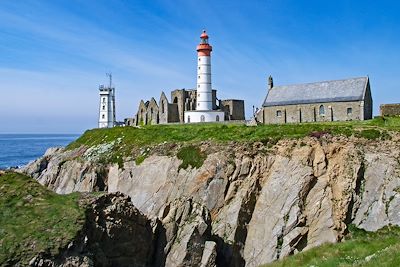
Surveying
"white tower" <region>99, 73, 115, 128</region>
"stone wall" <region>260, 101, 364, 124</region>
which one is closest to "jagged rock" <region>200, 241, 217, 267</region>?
"stone wall" <region>260, 101, 364, 124</region>

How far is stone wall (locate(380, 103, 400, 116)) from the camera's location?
48172mm

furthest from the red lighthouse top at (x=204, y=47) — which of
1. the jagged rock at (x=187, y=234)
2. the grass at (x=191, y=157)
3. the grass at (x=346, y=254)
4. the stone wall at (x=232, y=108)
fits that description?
the grass at (x=346, y=254)

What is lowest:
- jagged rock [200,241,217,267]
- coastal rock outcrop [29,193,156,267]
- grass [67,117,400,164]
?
jagged rock [200,241,217,267]

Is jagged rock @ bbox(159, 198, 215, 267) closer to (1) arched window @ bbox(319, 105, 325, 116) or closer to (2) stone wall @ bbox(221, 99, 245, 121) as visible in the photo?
(1) arched window @ bbox(319, 105, 325, 116)

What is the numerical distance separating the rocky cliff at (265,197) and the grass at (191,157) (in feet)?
1.54

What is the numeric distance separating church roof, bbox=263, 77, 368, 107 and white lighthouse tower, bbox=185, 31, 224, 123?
12.0 metres

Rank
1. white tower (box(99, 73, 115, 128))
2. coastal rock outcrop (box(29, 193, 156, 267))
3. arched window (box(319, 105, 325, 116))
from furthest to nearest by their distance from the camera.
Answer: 1. white tower (box(99, 73, 115, 128))
2. arched window (box(319, 105, 325, 116))
3. coastal rock outcrop (box(29, 193, 156, 267))

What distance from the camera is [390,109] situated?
48594 millimetres

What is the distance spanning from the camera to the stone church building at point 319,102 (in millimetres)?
51438

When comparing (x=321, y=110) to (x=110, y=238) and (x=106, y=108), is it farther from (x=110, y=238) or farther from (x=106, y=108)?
(x=106, y=108)

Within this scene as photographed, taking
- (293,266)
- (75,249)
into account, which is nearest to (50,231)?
(75,249)

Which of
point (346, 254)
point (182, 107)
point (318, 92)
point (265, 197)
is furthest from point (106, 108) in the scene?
point (346, 254)

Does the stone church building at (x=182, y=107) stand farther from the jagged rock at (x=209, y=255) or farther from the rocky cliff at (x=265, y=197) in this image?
the jagged rock at (x=209, y=255)

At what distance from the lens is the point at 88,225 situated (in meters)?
26.4
